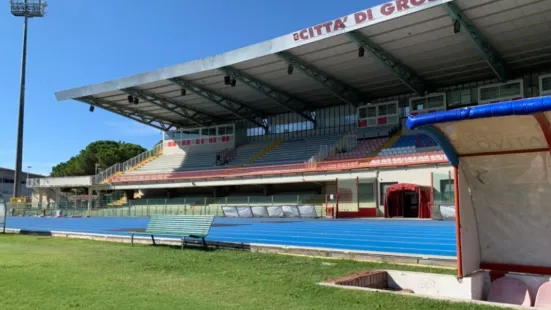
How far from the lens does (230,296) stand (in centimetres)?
627

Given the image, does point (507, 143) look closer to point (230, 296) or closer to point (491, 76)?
point (230, 296)

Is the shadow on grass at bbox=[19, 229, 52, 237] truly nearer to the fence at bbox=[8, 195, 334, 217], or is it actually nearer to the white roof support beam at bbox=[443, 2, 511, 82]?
the fence at bbox=[8, 195, 334, 217]

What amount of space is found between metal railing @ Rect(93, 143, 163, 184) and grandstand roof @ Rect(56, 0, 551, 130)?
27.0 ft

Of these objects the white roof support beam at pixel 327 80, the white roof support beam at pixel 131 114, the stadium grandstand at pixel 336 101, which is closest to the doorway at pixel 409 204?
the stadium grandstand at pixel 336 101

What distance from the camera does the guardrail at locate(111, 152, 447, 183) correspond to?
31.2 m

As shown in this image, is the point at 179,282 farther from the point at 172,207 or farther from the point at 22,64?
the point at 22,64

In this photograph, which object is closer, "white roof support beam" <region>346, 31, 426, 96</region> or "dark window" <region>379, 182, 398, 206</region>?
"white roof support beam" <region>346, 31, 426, 96</region>

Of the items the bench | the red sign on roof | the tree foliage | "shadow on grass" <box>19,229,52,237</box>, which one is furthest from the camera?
the tree foliage

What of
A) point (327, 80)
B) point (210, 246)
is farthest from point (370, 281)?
point (327, 80)

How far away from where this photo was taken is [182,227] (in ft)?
44.1

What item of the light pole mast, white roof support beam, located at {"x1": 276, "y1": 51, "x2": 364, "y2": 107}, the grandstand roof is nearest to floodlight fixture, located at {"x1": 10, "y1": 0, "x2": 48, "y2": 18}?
the light pole mast

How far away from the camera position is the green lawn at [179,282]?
575 centimetres

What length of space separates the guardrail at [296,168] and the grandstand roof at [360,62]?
5.97m

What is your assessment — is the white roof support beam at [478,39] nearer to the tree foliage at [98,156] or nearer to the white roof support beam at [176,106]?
the white roof support beam at [176,106]
